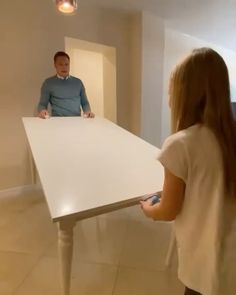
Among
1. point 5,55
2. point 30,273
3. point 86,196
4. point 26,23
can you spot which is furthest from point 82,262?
point 26,23

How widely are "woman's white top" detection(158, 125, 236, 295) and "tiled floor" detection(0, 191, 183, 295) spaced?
88cm

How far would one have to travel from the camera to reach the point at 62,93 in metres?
2.85

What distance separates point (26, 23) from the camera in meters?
2.85

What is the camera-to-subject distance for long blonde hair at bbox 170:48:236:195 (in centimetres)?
76

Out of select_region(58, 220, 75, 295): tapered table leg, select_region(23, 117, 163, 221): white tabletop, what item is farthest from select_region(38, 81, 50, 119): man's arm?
select_region(58, 220, 75, 295): tapered table leg

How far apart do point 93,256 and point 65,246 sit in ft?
3.35

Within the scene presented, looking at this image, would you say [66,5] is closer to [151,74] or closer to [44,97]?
[44,97]

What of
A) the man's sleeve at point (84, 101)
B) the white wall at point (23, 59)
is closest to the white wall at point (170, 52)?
the white wall at point (23, 59)

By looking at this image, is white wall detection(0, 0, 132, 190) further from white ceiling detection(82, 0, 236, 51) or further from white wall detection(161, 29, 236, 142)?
white wall detection(161, 29, 236, 142)

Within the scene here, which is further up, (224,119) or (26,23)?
(26,23)

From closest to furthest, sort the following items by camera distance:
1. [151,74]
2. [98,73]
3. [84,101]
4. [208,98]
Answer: [208,98] → [84,101] → [151,74] → [98,73]

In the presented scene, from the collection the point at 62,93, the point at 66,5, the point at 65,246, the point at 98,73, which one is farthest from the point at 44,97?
the point at 98,73

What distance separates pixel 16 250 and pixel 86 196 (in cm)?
129

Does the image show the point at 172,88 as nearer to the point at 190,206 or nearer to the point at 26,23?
the point at 190,206
